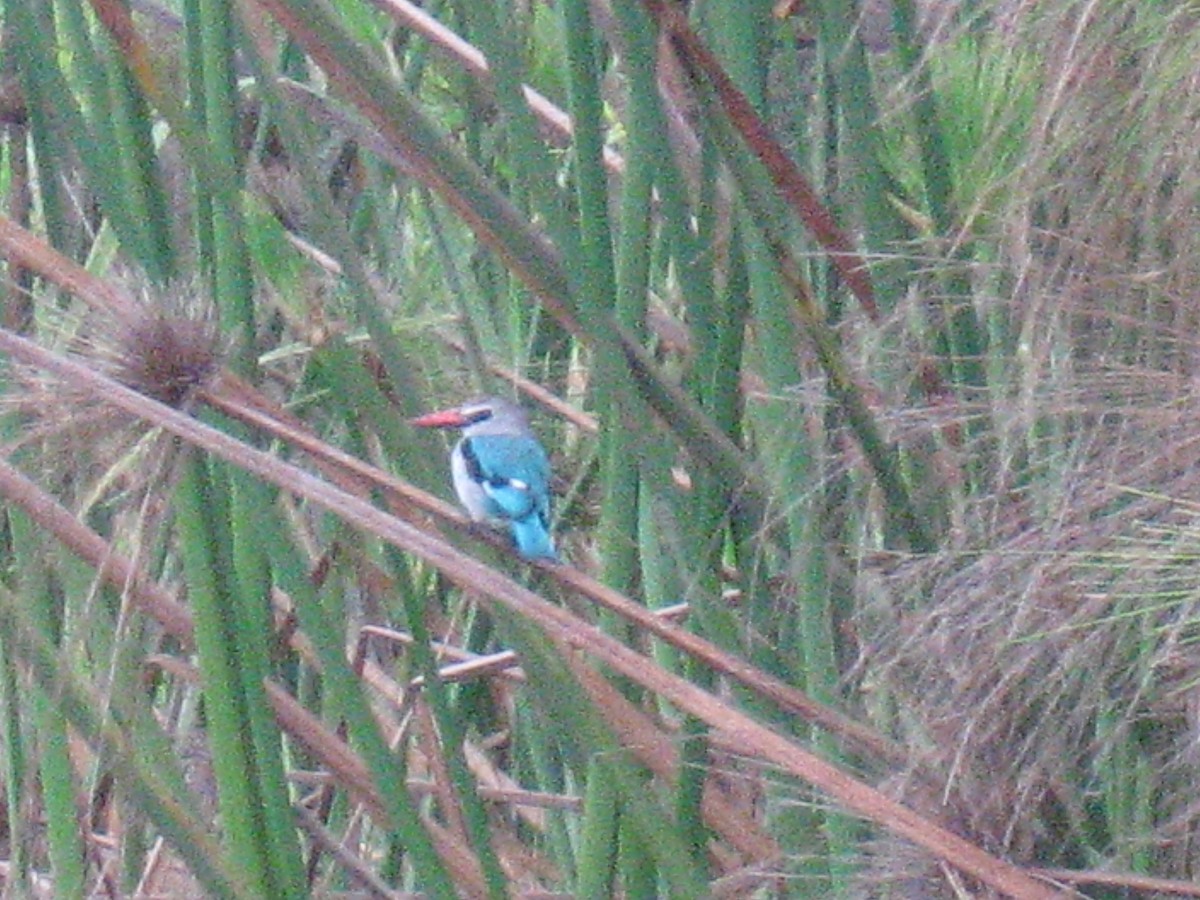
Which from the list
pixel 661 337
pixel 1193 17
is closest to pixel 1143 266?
pixel 1193 17

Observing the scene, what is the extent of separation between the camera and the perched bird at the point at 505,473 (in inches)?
93.9

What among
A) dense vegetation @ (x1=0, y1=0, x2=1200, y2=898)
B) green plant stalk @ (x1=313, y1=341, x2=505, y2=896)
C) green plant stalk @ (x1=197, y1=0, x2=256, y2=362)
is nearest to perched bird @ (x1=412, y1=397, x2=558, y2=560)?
dense vegetation @ (x1=0, y1=0, x2=1200, y2=898)

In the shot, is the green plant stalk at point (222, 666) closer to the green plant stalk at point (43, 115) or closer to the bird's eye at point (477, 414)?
the green plant stalk at point (43, 115)

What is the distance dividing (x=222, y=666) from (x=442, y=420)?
464mm

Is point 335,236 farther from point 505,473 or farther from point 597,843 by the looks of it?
point 505,473

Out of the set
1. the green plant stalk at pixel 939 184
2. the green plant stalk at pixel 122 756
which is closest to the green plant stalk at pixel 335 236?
the green plant stalk at pixel 122 756

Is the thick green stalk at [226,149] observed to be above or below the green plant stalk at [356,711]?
above

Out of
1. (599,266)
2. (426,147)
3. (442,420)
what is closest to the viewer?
(426,147)

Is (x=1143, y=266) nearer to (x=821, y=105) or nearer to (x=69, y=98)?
(x=821, y=105)

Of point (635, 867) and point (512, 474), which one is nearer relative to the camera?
point (635, 867)

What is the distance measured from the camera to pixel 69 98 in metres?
1.96

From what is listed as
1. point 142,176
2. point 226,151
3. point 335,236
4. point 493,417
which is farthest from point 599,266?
point 493,417

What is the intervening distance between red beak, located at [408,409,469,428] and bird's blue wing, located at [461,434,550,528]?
123 mm

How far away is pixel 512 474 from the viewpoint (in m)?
2.55
